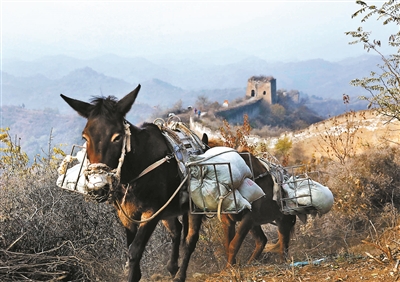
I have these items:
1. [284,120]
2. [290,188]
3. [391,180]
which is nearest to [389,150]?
[391,180]

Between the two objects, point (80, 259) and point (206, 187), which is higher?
point (206, 187)

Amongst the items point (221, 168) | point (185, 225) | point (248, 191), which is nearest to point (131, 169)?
point (221, 168)

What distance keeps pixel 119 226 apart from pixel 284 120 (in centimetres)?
8826

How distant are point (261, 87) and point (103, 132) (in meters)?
84.5

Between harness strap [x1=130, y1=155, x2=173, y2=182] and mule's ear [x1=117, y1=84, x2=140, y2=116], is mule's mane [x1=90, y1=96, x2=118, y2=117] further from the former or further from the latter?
harness strap [x1=130, y1=155, x2=173, y2=182]

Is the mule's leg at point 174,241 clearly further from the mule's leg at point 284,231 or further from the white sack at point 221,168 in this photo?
the mule's leg at point 284,231

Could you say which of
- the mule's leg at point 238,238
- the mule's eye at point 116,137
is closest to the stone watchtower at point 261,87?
the mule's leg at point 238,238

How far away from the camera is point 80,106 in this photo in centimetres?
502

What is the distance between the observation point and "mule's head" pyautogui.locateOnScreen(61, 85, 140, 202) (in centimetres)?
472

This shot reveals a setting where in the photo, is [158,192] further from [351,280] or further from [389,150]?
[389,150]

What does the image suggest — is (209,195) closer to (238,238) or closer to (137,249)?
(137,249)

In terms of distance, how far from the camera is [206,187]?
226 inches

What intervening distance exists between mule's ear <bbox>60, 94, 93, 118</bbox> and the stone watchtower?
83.2 meters

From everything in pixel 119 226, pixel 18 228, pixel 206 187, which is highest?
pixel 206 187
